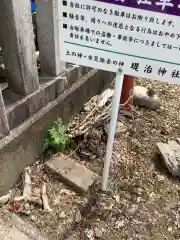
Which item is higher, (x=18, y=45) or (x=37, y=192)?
(x=18, y=45)

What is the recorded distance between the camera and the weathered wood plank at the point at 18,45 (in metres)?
2.27

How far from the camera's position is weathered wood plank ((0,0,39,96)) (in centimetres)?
227

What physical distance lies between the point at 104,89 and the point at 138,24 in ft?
7.04

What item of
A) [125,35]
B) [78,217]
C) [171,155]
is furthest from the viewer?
[171,155]

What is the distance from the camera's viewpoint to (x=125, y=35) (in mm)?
1958

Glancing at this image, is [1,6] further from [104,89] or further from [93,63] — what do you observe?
[104,89]

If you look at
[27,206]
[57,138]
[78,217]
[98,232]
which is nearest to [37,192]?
[27,206]

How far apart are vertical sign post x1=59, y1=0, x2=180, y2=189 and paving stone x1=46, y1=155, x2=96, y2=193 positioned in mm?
1217

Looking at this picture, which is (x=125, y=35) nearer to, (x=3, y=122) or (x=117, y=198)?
(x=3, y=122)

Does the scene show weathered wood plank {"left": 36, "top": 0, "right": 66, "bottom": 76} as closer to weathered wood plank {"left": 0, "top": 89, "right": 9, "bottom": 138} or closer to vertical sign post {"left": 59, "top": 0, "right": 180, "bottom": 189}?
vertical sign post {"left": 59, "top": 0, "right": 180, "bottom": 189}

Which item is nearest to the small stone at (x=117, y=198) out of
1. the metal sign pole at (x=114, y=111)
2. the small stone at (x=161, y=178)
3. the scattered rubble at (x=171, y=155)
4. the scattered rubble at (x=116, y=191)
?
the scattered rubble at (x=116, y=191)

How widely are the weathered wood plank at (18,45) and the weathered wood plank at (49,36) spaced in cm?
21

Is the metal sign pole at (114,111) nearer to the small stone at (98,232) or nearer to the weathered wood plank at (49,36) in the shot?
the small stone at (98,232)

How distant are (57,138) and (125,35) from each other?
4.83ft
